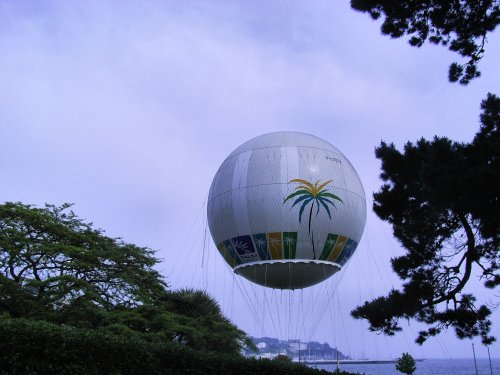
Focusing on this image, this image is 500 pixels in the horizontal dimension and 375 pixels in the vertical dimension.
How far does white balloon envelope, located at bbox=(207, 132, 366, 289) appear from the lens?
21.4m

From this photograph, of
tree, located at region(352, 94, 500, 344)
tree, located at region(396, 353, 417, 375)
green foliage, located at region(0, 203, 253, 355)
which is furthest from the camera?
tree, located at region(396, 353, 417, 375)

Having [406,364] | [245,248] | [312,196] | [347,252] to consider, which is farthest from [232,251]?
[406,364]

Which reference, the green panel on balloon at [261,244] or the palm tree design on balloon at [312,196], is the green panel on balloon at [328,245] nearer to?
the palm tree design on balloon at [312,196]

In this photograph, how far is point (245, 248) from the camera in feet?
72.9

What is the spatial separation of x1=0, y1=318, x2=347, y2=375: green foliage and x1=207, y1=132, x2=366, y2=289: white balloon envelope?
29.9ft

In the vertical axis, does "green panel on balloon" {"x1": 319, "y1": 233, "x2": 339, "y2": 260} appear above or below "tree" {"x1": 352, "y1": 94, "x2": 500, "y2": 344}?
above

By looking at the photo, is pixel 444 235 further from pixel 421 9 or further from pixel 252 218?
pixel 252 218

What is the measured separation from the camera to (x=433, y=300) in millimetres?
11820

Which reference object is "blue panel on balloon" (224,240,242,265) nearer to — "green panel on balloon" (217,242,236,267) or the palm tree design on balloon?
"green panel on balloon" (217,242,236,267)

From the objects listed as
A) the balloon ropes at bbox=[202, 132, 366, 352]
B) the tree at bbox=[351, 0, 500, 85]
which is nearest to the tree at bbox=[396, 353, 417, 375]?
the balloon ropes at bbox=[202, 132, 366, 352]

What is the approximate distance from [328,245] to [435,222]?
9.85 m

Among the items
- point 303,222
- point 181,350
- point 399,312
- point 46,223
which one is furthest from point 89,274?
point 399,312

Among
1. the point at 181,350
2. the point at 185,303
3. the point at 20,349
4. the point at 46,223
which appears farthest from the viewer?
the point at 185,303

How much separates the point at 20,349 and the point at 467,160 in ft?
33.2
